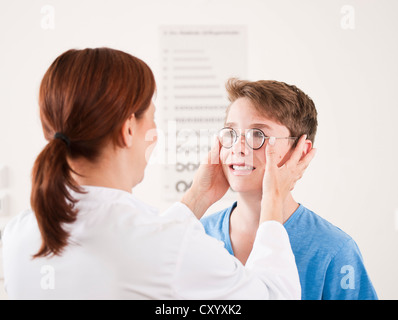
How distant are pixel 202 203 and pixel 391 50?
1.76 meters

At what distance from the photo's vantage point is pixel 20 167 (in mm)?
2416

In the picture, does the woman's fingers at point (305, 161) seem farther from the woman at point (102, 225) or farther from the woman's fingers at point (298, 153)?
the woman at point (102, 225)

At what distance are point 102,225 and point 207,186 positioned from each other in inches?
26.3

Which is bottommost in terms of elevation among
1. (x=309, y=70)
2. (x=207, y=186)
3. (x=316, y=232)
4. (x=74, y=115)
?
(x=316, y=232)

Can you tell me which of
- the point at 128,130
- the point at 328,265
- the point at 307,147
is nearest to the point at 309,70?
the point at 307,147

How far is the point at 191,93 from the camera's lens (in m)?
2.47

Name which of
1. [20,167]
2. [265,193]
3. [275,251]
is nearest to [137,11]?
[20,167]

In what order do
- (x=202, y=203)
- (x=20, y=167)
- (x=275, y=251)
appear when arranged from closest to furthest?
(x=275, y=251) < (x=202, y=203) < (x=20, y=167)

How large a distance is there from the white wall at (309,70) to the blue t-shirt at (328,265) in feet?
4.00

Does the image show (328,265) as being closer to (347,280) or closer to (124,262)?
(347,280)

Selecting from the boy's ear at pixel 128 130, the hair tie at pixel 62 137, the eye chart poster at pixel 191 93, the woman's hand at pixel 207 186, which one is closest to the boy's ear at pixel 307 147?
the woman's hand at pixel 207 186

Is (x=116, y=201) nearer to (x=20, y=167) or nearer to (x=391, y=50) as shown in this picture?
(x=20, y=167)

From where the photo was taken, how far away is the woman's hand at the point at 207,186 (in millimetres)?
1408

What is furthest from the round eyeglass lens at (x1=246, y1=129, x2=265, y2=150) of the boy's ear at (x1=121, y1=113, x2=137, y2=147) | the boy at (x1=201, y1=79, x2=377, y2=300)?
the boy's ear at (x1=121, y1=113, x2=137, y2=147)
